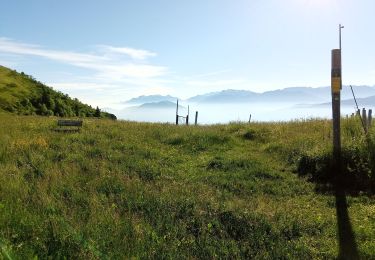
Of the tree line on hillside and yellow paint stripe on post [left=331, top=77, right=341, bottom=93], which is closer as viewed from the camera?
yellow paint stripe on post [left=331, top=77, right=341, bottom=93]

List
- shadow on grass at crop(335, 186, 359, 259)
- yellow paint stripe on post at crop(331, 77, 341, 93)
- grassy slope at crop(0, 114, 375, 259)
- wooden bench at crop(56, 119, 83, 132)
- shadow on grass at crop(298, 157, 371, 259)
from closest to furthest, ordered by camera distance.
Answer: grassy slope at crop(0, 114, 375, 259)
shadow on grass at crop(335, 186, 359, 259)
shadow on grass at crop(298, 157, 371, 259)
yellow paint stripe on post at crop(331, 77, 341, 93)
wooden bench at crop(56, 119, 83, 132)

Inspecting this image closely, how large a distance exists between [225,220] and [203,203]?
3.40 feet

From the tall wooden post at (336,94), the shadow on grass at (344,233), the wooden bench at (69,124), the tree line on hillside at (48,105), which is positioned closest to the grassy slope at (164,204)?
the shadow on grass at (344,233)

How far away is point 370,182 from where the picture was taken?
459 inches

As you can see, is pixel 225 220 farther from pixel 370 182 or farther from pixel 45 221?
pixel 370 182

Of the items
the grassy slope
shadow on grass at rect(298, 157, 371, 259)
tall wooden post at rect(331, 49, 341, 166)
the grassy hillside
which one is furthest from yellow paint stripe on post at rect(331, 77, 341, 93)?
the grassy hillside

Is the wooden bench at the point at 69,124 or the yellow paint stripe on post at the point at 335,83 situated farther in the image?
the wooden bench at the point at 69,124

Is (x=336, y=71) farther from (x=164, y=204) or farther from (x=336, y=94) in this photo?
(x=164, y=204)

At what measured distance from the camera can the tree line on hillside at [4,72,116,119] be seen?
60312 mm

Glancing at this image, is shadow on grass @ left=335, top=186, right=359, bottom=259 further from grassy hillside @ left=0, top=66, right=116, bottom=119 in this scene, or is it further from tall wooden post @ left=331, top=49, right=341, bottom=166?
grassy hillside @ left=0, top=66, right=116, bottom=119

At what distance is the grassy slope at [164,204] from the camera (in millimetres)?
6930

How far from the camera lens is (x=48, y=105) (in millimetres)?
67938

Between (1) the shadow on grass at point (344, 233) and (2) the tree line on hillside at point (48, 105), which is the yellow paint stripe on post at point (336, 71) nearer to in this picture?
(1) the shadow on grass at point (344, 233)

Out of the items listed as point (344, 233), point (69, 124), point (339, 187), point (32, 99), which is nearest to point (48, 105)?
point (32, 99)
